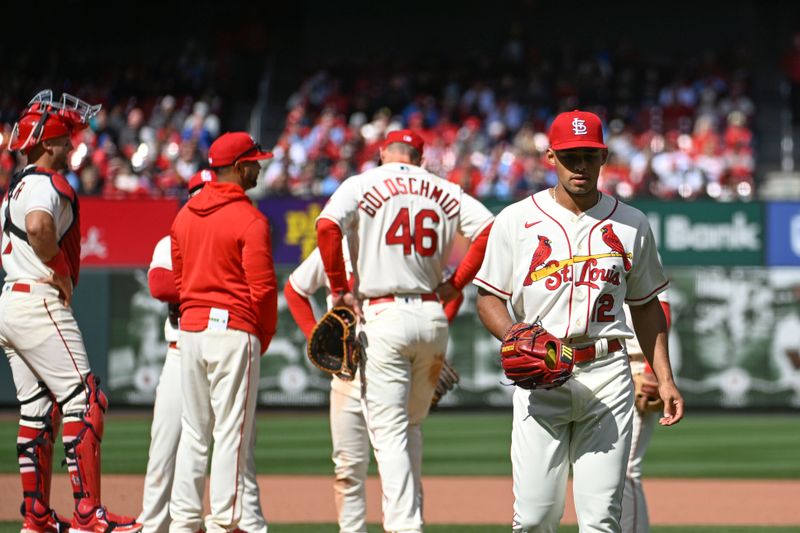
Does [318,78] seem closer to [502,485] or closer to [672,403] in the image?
[502,485]

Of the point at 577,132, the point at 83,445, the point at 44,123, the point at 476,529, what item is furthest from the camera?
the point at 476,529

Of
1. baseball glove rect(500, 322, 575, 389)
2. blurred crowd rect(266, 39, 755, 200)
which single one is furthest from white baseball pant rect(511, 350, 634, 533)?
blurred crowd rect(266, 39, 755, 200)

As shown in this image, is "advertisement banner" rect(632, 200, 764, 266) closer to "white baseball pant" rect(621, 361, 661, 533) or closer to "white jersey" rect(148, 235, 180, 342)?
"white baseball pant" rect(621, 361, 661, 533)

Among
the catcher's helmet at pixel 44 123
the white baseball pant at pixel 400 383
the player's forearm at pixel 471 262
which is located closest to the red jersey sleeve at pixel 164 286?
the catcher's helmet at pixel 44 123

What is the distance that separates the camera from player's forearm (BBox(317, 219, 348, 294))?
6.30 metres

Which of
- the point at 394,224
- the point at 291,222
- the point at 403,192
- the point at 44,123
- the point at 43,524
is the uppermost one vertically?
the point at 291,222

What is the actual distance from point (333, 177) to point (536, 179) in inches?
123

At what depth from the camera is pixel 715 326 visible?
50.7 ft

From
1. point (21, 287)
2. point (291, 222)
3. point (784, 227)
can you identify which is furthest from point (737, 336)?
point (21, 287)

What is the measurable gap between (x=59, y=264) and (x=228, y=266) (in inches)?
36.4

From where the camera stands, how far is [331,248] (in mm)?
6293

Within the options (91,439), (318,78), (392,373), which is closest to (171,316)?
(91,439)

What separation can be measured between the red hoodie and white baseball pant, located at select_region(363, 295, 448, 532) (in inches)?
23.6

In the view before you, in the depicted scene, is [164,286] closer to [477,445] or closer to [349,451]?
[349,451]
